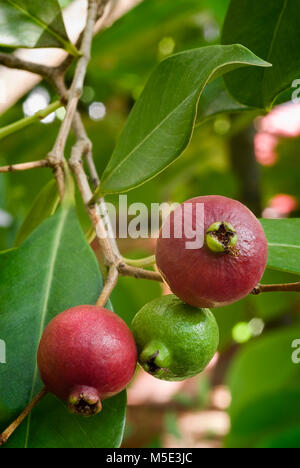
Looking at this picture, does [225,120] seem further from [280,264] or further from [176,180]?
[280,264]

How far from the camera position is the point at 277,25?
0.88 m

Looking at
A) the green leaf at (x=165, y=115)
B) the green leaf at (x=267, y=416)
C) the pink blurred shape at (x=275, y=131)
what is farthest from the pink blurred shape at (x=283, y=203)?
the green leaf at (x=165, y=115)

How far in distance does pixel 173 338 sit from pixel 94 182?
395 mm

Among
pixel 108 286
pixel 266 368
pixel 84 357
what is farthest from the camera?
pixel 266 368

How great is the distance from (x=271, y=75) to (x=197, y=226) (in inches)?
16.3

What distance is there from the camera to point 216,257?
1.92ft

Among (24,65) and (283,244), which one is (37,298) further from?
(24,65)

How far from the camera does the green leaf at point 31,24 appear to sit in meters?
0.93

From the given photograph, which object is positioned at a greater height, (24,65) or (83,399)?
(24,65)

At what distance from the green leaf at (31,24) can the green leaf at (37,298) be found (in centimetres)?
34

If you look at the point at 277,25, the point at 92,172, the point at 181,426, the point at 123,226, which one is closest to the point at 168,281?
the point at 92,172

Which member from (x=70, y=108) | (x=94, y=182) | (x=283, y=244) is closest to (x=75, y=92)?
(x=70, y=108)

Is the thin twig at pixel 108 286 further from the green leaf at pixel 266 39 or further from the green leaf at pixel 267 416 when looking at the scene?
the green leaf at pixel 267 416

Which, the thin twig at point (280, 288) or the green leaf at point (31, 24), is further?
the green leaf at point (31, 24)
